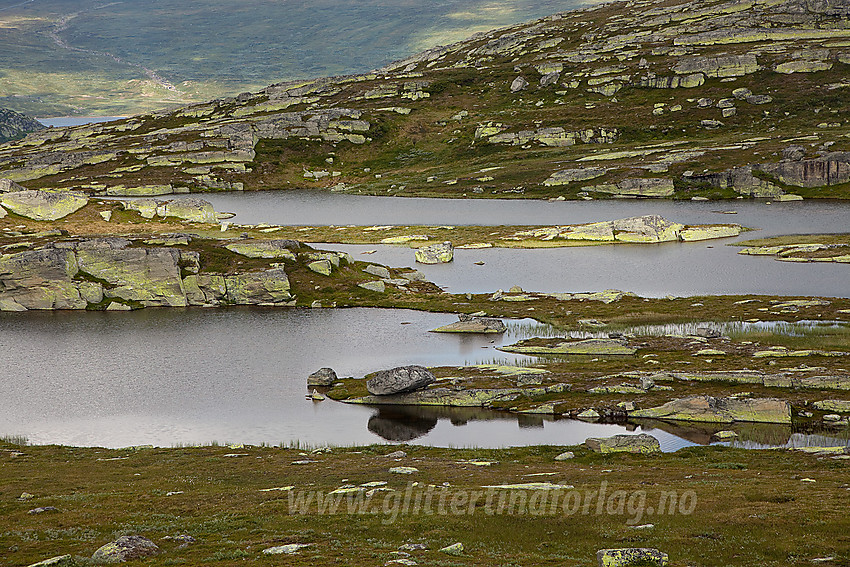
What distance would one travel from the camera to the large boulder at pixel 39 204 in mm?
142375

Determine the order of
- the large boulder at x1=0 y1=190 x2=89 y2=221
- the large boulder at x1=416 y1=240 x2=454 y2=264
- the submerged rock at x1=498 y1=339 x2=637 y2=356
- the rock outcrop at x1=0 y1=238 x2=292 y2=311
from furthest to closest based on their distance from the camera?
the large boulder at x1=0 y1=190 x2=89 y2=221 < the large boulder at x1=416 y1=240 x2=454 y2=264 < the rock outcrop at x1=0 y1=238 x2=292 y2=311 < the submerged rock at x1=498 y1=339 x2=637 y2=356

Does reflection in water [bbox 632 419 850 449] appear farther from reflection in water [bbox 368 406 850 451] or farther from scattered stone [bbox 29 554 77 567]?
scattered stone [bbox 29 554 77 567]

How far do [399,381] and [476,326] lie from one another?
23.4m

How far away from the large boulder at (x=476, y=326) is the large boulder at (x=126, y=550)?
59333 mm

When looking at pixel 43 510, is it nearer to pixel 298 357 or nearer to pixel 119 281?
pixel 298 357

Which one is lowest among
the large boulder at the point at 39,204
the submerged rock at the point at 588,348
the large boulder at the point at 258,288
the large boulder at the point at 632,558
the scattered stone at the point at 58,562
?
the large boulder at the point at 632,558

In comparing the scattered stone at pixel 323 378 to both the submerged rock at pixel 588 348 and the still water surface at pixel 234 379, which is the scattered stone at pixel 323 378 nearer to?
the still water surface at pixel 234 379

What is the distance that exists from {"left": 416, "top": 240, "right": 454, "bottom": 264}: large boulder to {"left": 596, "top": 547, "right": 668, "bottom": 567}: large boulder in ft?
340

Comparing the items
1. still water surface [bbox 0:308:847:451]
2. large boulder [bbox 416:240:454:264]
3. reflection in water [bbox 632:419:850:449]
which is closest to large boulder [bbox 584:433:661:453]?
still water surface [bbox 0:308:847:451]

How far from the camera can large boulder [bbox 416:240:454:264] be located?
416 feet

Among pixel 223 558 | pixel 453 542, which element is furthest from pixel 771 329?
pixel 223 558

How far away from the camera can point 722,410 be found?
52.8m

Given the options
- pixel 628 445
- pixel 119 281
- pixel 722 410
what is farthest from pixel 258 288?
pixel 628 445

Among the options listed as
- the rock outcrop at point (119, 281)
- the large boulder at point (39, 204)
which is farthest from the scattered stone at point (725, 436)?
the large boulder at point (39, 204)
